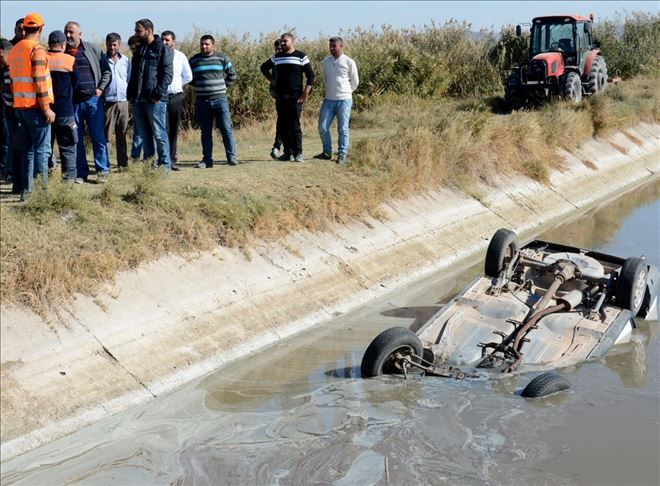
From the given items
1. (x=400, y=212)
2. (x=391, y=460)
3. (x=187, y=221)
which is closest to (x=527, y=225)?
(x=400, y=212)

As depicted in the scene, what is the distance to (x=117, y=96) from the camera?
14.8 meters

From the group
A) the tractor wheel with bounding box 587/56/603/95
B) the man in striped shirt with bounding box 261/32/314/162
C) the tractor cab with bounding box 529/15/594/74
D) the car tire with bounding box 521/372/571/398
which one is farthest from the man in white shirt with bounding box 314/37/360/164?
the tractor wheel with bounding box 587/56/603/95

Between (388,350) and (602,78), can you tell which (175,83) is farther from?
(602,78)

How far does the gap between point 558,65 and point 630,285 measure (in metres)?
17.4

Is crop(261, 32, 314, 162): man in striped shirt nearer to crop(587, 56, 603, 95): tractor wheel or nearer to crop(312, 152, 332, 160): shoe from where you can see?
crop(312, 152, 332, 160): shoe

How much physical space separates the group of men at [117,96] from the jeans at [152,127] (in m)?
0.02

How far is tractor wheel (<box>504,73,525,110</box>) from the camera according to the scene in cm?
2791

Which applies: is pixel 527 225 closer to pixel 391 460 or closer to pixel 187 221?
pixel 187 221

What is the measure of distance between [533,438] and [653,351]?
11.0ft

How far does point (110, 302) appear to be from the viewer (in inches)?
410

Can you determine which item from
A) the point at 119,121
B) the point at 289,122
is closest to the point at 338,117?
the point at 289,122

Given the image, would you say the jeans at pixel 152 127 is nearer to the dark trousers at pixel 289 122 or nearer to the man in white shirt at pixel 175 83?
the man in white shirt at pixel 175 83

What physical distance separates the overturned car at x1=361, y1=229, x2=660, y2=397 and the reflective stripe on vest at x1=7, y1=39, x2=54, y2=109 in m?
5.11

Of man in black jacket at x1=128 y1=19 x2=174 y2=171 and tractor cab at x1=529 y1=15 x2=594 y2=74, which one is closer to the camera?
man in black jacket at x1=128 y1=19 x2=174 y2=171
